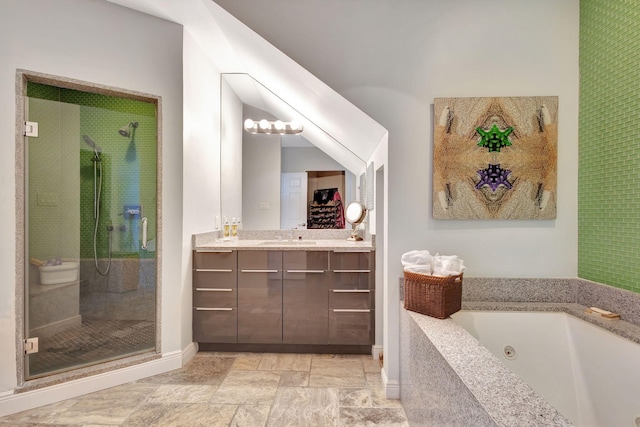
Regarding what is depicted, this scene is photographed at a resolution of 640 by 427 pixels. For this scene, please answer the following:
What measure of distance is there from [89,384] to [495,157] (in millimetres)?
3049

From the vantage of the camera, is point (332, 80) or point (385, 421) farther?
point (332, 80)

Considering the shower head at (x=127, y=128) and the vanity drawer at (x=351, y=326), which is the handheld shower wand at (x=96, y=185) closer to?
the shower head at (x=127, y=128)

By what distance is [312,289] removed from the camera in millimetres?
2713

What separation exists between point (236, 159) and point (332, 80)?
1686 millimetres

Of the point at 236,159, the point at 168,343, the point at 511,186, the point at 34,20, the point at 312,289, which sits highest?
the point at 34,20

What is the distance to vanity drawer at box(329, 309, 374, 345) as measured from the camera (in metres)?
2.68

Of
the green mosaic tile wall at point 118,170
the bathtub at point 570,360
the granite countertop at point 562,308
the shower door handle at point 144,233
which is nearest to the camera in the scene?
the bathtub at point 570,360

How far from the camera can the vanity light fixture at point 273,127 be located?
3.36m

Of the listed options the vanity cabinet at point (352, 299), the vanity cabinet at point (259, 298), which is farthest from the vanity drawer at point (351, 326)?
the vanity cabinet at point (259, 298)

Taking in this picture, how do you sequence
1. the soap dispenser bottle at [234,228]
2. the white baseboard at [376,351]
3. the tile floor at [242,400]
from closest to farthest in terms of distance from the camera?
the tile floor at [242,400] → the white baseboard at [376,351] → the soap dispenser bottle at [234,228]

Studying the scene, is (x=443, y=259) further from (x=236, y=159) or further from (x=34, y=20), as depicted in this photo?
(x=34, y=20)

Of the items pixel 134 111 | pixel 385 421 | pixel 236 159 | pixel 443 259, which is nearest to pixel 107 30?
pixel 134 111

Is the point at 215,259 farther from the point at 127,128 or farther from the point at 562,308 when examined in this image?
the point at 562,308

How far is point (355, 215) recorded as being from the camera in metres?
3.18
